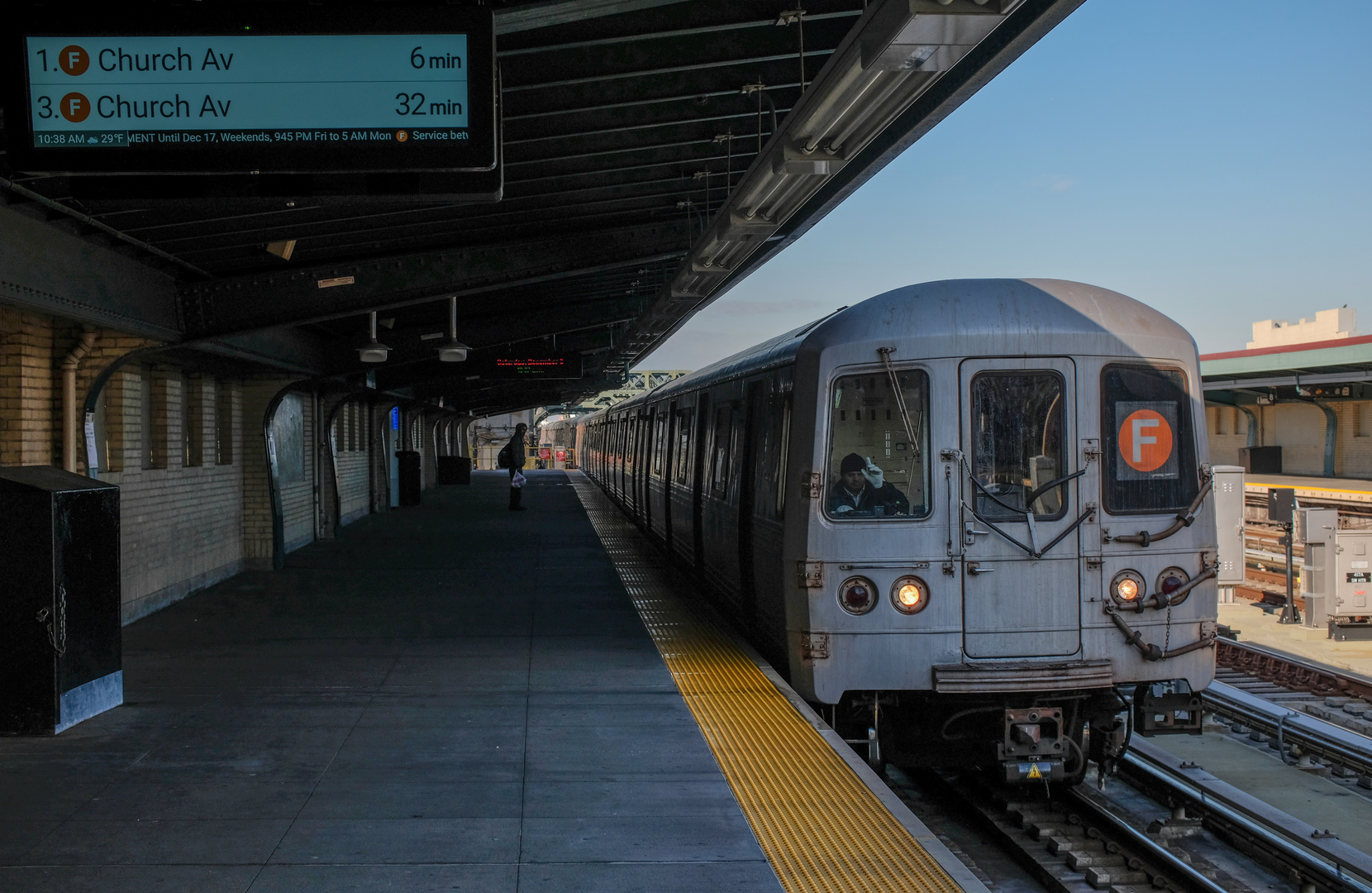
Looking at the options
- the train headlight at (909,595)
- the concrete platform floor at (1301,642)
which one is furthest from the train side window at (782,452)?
the concrete platform floor at (1301,642)

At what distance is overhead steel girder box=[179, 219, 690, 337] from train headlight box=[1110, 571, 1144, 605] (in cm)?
576

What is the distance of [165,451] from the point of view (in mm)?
10555

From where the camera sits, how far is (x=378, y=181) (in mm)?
4348

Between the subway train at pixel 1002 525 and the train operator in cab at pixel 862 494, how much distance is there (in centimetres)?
1

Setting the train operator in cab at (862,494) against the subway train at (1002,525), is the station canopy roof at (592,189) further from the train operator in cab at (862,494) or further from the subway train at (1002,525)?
the train operator in cab at (862,494)

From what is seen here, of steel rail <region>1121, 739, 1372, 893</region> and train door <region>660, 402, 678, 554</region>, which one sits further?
train door <region>660, 402, 678, 554</region>

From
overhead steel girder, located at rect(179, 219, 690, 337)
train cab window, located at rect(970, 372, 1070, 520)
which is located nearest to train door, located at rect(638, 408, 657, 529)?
overhead steel girder, located at rect(179, 219, 690, 337)

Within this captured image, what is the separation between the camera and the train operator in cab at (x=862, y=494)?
19.6 ft

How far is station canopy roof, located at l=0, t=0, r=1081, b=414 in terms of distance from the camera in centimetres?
488

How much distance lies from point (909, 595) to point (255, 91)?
3799mm

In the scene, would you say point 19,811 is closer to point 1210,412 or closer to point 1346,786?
point 1346,786

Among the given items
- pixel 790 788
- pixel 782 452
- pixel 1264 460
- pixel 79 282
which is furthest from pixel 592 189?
pixel 1264 460

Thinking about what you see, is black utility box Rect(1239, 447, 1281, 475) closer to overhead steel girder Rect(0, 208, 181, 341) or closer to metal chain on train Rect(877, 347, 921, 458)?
metal chain on train Rect(877, 347, 921, 458)

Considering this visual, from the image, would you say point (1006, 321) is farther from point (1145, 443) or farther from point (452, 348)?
point (452, 348)
